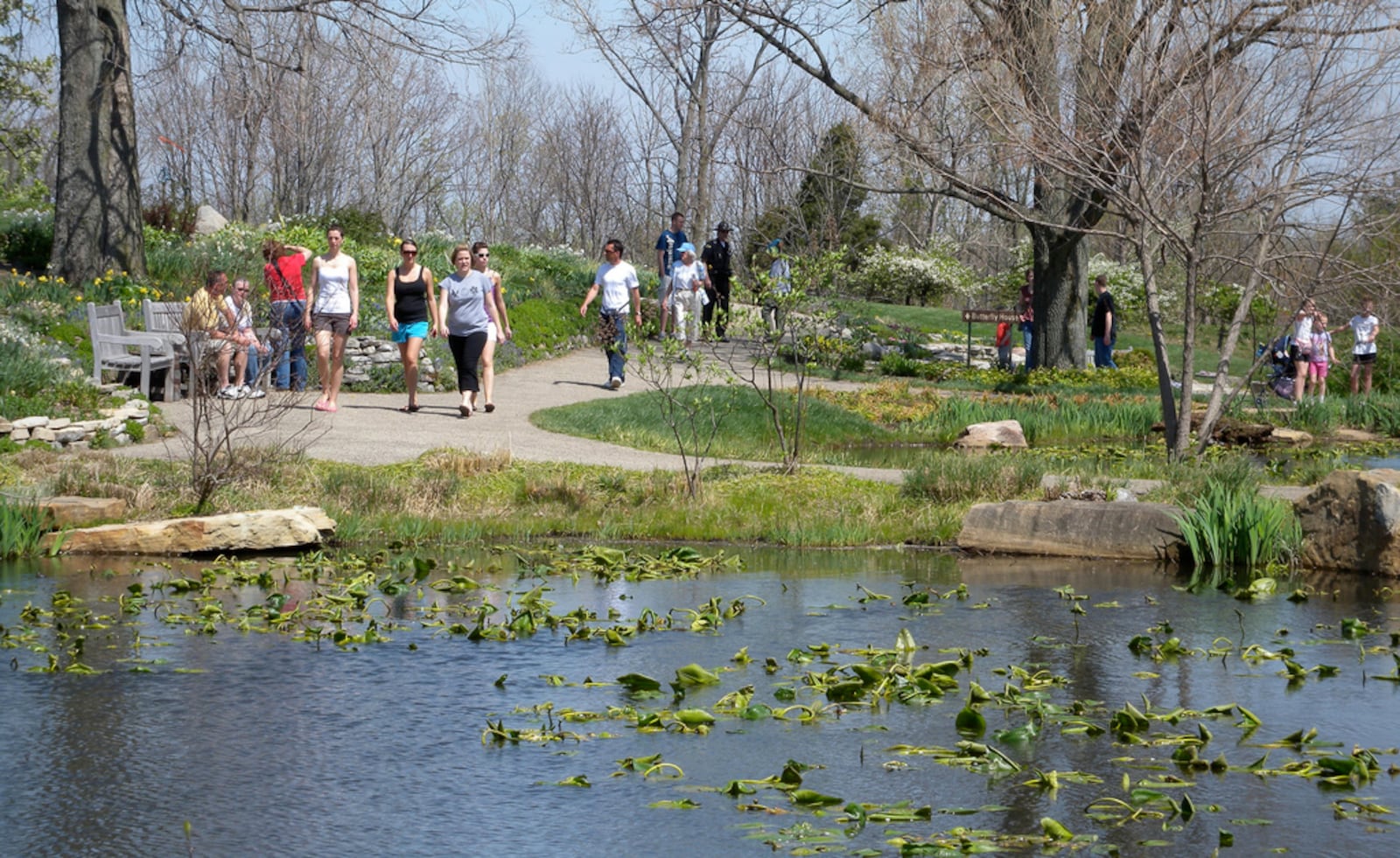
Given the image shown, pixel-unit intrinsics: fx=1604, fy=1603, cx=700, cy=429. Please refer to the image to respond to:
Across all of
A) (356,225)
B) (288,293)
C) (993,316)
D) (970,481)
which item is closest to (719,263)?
(993,316)

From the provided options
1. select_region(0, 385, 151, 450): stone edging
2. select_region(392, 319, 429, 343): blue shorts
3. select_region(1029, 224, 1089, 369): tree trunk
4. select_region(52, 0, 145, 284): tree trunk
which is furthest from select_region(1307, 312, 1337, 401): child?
select_region(52, 0, 145, 284): tree trunk

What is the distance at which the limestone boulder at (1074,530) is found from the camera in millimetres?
11469

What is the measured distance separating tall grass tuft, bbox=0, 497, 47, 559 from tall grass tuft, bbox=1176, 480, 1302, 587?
8.05 meters

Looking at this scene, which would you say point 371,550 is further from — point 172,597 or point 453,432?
point 453,432

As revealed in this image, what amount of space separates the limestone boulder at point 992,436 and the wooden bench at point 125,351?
29.8 ft

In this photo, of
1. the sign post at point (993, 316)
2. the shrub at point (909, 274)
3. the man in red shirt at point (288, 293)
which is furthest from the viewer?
the shrub at point (909, 274)

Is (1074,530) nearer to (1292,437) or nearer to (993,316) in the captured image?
(1292,437)

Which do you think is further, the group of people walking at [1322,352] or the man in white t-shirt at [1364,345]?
the man in white t-shirt at [1364,345]

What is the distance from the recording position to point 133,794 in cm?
588

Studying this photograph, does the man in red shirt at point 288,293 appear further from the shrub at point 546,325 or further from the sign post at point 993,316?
the sign post at point 993,316

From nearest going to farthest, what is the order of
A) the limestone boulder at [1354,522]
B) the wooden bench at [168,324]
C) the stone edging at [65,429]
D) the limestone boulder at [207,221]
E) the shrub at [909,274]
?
the limestone boulder at [1354,522] → the stone edging at [65,429] → the wooden bench at [168,324] → the limestone boulder at [207,221] → the shrub at [909,274]

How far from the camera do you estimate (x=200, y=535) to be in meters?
11.4

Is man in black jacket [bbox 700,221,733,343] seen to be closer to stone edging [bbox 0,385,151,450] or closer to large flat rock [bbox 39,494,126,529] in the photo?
stone edging [bbox 0,385,151,450]

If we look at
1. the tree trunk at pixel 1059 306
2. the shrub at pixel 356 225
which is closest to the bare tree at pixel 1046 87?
the tree trunk at pixel 1059 306
